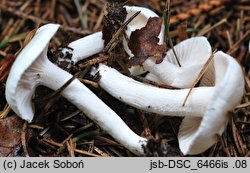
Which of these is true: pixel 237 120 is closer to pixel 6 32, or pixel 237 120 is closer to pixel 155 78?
pixel 155 78

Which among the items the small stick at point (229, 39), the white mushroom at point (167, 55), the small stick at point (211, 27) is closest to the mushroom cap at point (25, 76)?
the white mushroom at point (167, 55)

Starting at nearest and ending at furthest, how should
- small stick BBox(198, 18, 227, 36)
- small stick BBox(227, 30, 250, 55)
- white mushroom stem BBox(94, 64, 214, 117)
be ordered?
white mushroom stem BBox(94, 64, 214, 117) → small stick BBox(227, 30, 250, 55) → small stick BBox(198, 18, 227, 36)

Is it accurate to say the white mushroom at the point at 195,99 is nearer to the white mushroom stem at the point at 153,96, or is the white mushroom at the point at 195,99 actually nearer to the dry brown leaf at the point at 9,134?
the white mushroom stem at the point at 153,96

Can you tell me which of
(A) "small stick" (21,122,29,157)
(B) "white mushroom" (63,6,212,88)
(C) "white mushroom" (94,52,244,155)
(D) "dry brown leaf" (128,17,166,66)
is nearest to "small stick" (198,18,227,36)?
(B) "white mushroom" (63,6,212,88)

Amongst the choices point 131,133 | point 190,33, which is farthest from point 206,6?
point 131,133

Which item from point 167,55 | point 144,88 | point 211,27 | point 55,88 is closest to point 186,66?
point 167,55

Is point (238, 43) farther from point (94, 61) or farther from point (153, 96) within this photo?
point (94, 61)

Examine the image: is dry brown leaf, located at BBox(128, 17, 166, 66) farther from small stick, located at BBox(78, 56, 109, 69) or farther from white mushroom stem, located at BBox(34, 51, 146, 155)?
white mushroom stem, located at BBox(34, 51, 146, 155)
